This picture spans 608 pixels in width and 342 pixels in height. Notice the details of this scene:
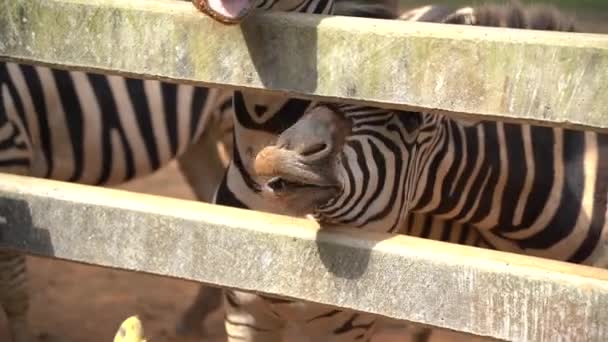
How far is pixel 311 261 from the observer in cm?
222

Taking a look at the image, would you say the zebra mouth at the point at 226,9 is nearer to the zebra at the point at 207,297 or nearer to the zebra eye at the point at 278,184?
the zebra eye at the point at 278,184

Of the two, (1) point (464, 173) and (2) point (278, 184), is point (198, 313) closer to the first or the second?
(1) point (464, 173)

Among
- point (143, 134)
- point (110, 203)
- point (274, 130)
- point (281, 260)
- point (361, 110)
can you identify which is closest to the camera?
point (281, 260)

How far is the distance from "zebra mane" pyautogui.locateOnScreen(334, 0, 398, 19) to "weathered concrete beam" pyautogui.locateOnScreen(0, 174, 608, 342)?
0.69 m

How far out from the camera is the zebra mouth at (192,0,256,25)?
7.06ft

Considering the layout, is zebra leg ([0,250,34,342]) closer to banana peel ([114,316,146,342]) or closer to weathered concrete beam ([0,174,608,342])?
weathered concrete beam ([0,174,608,342])

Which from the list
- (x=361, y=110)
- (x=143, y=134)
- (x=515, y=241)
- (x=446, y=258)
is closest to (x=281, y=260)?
(x=446, y=258)

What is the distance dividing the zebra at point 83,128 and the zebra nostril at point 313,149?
227 cm

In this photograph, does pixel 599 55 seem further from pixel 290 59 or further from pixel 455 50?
pixel 290 59

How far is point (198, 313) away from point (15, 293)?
0.96 m

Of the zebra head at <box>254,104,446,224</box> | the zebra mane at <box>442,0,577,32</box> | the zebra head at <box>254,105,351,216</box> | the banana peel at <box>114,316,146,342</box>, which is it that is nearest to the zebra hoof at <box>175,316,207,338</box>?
the zebra head at <box>254,104,446,224</box>

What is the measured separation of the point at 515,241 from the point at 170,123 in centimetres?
178

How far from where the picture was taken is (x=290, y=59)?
7.05ft

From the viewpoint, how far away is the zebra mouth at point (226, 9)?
2.15 m
